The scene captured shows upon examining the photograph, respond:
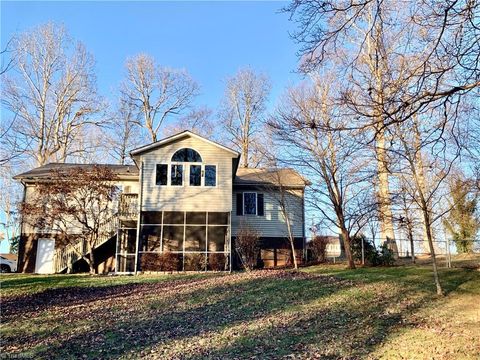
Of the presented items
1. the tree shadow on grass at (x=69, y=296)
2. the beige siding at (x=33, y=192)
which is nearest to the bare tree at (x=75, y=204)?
the beige siding at (x=33, y=192)

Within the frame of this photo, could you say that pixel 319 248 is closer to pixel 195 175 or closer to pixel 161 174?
pixel 195 175

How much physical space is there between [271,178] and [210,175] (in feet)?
13.7

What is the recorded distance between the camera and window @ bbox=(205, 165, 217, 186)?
2053cm

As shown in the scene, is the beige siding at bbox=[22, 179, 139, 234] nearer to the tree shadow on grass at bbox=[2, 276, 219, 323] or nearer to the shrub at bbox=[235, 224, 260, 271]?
the tree shadow on grass at bbox=[2, 276, 219, 323]

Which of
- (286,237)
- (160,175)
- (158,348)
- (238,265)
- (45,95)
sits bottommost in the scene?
(158,348)

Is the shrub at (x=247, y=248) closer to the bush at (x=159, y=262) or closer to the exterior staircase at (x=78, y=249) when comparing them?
the bush at (x=159, y=262)

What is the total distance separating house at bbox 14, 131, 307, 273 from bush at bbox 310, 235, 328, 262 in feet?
2.83

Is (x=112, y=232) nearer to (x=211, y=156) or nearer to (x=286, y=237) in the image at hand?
(x=211, y=156)

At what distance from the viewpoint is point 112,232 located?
2064cm

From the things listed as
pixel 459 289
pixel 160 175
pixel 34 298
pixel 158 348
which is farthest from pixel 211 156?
pixel 158 348

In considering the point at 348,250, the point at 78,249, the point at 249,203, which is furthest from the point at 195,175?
the point at 348,250

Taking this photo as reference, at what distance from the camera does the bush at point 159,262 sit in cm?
1947

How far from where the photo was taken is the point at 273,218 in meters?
23.1

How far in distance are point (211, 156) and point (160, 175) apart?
8.94ft
